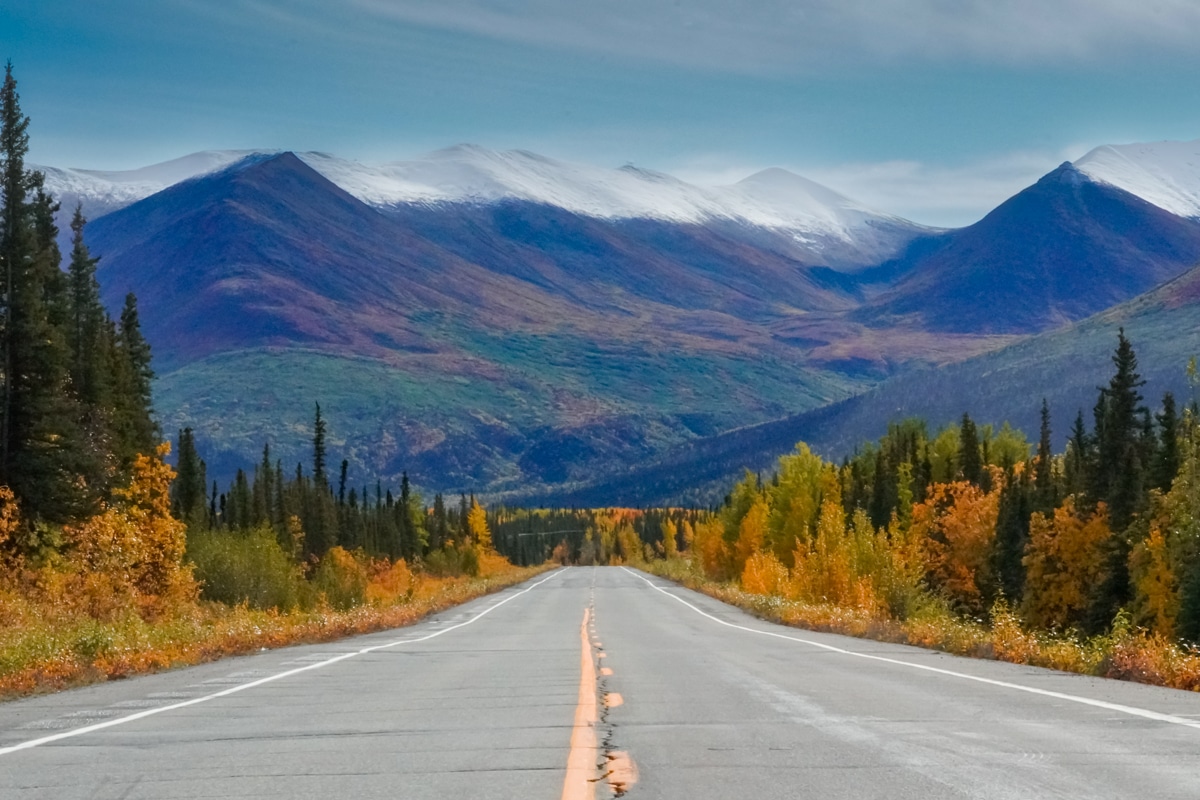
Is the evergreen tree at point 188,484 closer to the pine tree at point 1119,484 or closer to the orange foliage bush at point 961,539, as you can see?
the orange foliage bush at point 961,539

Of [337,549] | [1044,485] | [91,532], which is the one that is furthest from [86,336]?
[1044,485]

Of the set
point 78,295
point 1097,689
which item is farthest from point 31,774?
Result: point 78,295

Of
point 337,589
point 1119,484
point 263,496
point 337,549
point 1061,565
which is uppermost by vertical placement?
point 1119,484

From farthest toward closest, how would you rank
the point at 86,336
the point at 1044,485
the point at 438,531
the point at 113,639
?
the point at 438,531 < the point at 1044,485 < the point at 86,336 < the point at 113,639

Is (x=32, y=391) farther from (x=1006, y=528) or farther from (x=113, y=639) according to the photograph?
(x=1006, y=528)

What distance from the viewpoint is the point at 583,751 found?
9.48m

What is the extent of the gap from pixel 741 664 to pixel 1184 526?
37803 mm

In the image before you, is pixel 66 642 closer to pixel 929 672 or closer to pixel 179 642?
pixel 179 642

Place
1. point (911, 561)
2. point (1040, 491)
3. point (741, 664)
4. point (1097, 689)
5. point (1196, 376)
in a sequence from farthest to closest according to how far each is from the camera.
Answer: point (1040, 491) → point (911, 561) → point (1196, 376) → point (741, 664) → point (1097, 689)

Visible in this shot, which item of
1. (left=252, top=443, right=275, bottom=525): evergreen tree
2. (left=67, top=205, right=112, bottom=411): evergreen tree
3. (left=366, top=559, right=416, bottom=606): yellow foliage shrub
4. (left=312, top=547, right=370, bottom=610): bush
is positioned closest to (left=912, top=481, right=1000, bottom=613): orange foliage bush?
(left=366, top=559, right=416, bottom=606): yellow foliage shrub

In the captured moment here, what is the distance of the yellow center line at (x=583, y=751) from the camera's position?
7.92m

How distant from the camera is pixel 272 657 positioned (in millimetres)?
22328

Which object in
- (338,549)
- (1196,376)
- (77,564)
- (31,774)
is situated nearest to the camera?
(31,774)

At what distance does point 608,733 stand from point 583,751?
3.90 ft
